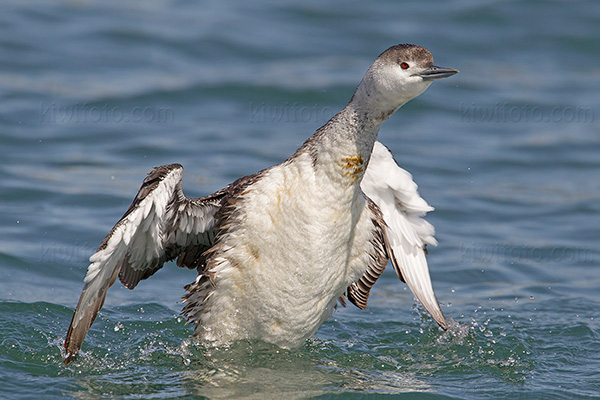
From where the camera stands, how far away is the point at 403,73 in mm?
5957

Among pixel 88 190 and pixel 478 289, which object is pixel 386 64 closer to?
pixel 478 289

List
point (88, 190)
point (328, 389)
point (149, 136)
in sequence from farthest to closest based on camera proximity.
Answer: point (149, 136), point (88, 190), point (328, 389)

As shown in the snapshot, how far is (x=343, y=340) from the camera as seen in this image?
7.86m

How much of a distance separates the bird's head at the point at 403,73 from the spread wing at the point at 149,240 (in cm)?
156

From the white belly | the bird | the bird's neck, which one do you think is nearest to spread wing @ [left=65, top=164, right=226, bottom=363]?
the bird

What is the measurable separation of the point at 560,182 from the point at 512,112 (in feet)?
8.23

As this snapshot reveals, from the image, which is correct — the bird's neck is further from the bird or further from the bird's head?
the bird's head

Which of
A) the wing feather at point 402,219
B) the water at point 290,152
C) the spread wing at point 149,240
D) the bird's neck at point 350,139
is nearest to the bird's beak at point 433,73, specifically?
the bird's neck at point 350,139

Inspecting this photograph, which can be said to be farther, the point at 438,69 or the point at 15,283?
the point at 15,283

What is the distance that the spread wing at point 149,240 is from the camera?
19.6 feet

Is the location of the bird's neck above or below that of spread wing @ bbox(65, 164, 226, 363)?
above

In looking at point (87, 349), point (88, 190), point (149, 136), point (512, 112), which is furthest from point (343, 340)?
point (512, 112)

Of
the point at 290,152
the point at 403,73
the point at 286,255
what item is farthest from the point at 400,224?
the point at 290,152

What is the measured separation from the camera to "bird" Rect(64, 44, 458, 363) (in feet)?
20.0
